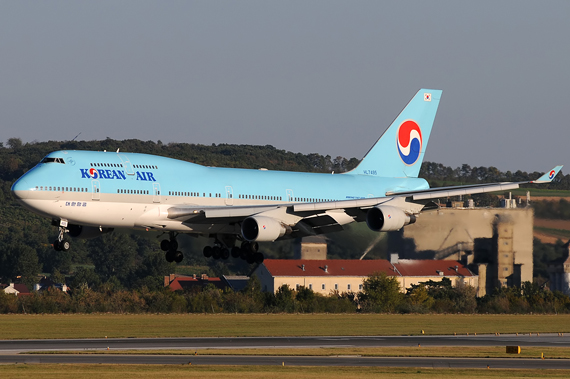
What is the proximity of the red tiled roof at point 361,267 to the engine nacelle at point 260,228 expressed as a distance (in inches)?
1802

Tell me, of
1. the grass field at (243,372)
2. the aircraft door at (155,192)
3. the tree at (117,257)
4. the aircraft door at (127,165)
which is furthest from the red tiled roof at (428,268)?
the tree at (117,257)

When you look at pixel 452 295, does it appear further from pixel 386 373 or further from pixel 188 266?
pixel 386 373

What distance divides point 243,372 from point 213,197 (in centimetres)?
1264

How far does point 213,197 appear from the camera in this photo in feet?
172

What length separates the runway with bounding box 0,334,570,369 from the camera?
48781 mm

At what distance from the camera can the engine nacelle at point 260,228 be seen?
Result: 51094 millimetres

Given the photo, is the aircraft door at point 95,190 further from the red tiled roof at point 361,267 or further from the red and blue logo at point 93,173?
the red tiled roof at point 361,267

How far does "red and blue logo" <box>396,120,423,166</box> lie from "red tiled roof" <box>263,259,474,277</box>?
103 feet

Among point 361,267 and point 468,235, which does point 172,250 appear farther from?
point 361,267

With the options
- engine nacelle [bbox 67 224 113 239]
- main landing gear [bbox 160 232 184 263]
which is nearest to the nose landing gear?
engine nacelle [bbox 67 224 113 239]

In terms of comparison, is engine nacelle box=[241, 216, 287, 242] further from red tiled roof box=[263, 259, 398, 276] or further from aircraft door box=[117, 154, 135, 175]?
red tiled roof box=[263, 259, 398, 276]

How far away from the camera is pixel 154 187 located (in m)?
49.8

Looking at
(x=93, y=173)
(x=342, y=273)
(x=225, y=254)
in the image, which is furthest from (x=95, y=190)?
(x=342, y=273)

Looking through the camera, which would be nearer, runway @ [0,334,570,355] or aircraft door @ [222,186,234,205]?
aircraft door @ [222,186,234,205]
